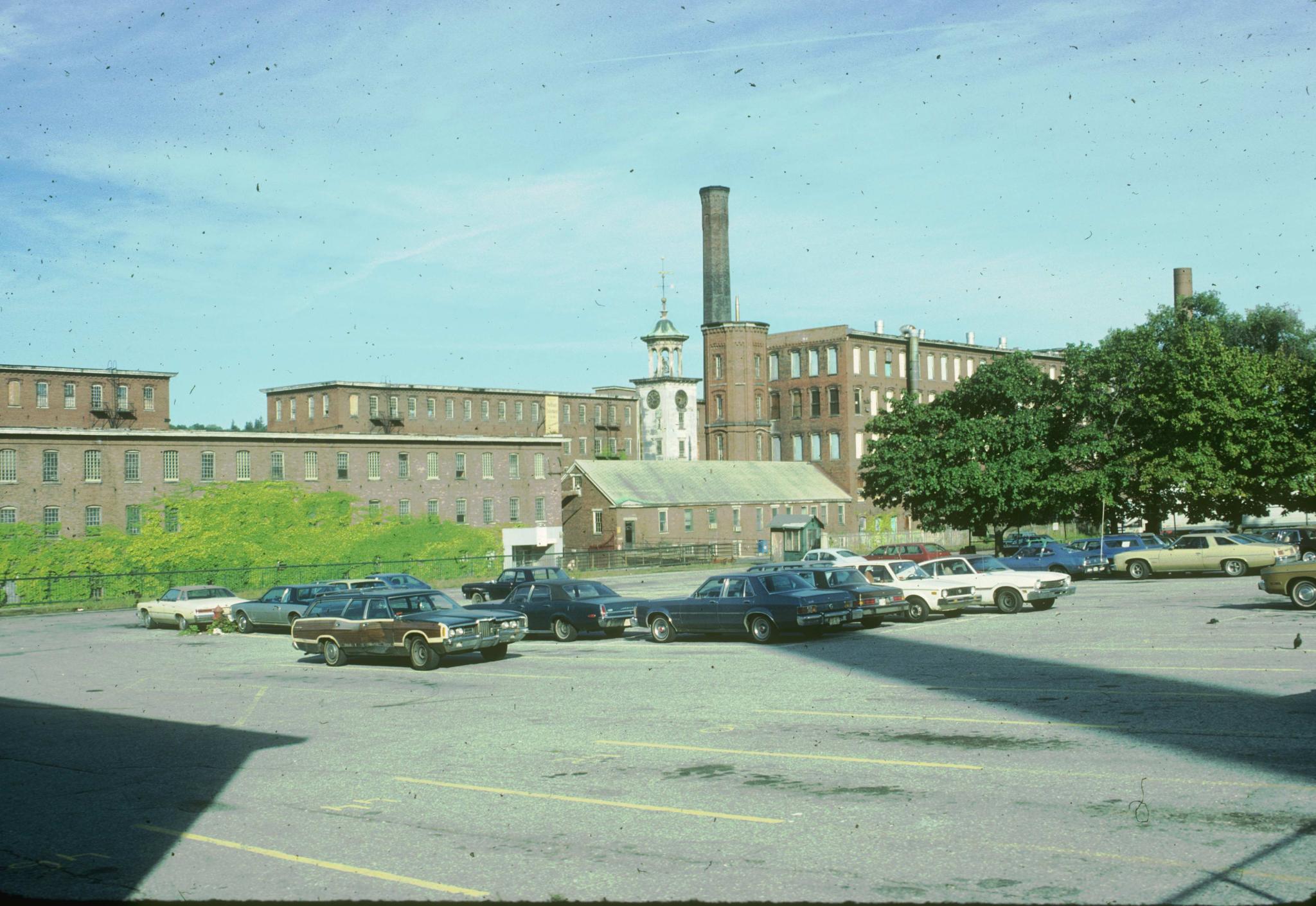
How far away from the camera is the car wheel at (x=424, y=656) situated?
24109 millimetres

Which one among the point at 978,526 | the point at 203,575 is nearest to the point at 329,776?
the point at 978,526

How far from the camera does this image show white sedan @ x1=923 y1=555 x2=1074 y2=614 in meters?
30.6

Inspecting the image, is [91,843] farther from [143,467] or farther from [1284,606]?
[143,467]

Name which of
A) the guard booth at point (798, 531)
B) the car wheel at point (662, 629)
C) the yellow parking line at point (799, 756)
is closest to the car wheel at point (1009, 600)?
the car wheel at point (662, 629)

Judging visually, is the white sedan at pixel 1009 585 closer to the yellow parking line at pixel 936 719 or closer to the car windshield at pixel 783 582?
the car windshield at pixel 783 582

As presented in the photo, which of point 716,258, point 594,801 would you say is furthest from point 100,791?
point 716,258

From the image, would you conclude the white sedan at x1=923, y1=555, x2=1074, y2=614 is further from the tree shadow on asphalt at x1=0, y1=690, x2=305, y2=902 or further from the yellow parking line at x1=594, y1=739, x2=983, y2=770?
the tree shadow on asphalt at x1=0, y1=690, x2=305, y2=902

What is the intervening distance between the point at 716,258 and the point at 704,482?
27.8 m

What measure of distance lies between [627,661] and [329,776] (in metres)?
11.1

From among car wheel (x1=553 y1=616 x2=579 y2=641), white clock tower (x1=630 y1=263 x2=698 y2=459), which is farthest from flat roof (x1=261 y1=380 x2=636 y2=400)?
car wheel (x1=553 y1=616 x2=579 y2=641)

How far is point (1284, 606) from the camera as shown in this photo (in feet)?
91.0

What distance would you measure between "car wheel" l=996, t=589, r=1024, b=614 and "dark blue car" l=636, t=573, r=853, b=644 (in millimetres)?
5670

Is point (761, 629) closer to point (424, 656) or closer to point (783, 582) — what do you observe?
point (783, 582)

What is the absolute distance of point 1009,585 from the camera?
101 feet
